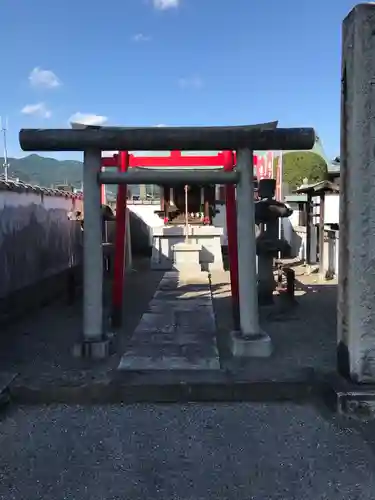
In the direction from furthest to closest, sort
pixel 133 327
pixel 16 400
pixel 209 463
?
pixel 133 327 < pixel 16 400 < pixel 209 463

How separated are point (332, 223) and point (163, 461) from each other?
9.64 metres

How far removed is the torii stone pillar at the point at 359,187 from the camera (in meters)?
3.93

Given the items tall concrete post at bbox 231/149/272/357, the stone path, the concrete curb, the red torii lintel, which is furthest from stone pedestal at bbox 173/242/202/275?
the concrete curb

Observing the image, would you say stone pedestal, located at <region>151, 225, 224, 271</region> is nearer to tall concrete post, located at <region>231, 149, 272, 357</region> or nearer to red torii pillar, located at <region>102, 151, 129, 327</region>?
red torii pillar, located at <region>102, 151, 129, 327</region>

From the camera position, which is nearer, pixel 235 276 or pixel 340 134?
pixel 340 134

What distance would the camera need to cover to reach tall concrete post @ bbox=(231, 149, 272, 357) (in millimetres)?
5137

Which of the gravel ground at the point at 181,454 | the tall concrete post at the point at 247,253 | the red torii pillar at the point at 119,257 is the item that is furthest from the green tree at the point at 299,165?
the gravel ground at the point at 181,454

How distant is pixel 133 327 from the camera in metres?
6.65

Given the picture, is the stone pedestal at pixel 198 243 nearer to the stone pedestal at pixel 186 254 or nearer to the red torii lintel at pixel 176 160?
the stone pedestal at pixel 186 254

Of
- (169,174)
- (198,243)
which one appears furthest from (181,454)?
(198,243)

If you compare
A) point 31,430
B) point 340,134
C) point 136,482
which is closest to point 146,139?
point 340,134

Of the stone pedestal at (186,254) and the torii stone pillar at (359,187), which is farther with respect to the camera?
the stone pedestal at (186,254)

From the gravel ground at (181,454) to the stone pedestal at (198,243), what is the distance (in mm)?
9861

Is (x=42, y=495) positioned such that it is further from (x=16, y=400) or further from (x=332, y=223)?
(x=332, y=223)
